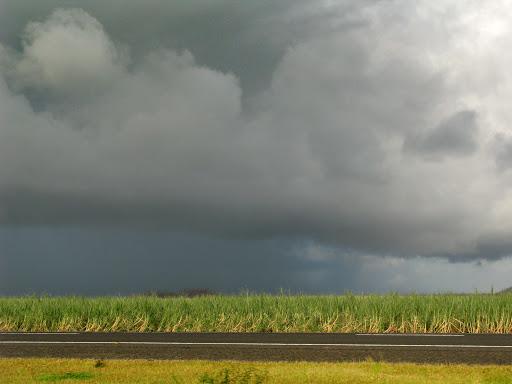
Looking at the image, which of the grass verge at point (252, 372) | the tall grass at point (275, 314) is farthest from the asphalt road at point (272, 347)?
the tall grass at point (275, 314)

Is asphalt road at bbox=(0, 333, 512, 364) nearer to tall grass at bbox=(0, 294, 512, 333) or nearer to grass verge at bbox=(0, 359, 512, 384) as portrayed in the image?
grass verge at bbox=(0, 359, 512, 384)

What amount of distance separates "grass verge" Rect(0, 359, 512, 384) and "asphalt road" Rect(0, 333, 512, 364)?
138 centimetres

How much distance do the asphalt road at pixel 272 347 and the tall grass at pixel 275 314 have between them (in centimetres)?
306

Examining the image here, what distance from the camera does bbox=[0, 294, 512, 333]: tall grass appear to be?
25172 mm

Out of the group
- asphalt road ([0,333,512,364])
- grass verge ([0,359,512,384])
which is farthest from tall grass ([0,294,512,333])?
grass verge ([0,359,512,384])

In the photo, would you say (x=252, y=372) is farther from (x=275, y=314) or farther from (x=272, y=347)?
(x=275, y=314)

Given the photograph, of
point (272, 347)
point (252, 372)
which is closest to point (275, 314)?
point (272, 347)

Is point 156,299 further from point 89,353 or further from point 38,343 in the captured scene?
point 89,353

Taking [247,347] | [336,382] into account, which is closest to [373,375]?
[336,382]

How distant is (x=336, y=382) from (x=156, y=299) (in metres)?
17.7

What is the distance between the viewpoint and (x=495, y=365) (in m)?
15.4

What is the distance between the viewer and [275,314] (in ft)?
86.8

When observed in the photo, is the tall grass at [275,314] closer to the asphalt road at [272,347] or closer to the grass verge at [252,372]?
the asphalt road at [272,347]

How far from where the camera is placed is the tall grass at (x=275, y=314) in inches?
991
